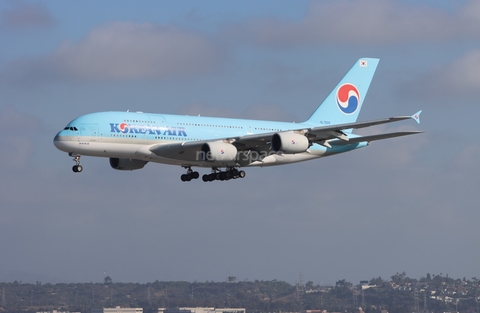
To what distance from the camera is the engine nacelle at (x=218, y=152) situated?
60584 millimetres

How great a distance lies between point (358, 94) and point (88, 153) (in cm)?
2832

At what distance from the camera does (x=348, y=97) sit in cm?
7625

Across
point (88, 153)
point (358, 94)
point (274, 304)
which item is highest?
point (358, 94)

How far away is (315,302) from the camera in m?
113

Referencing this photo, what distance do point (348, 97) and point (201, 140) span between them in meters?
18.7

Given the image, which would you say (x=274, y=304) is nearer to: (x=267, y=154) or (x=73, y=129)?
(x=267, y=154)

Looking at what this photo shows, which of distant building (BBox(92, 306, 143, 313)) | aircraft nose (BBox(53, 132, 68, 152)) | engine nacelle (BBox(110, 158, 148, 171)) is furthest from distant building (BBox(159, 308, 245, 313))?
aircraft nose (BBox(53, 132, 68, 152))

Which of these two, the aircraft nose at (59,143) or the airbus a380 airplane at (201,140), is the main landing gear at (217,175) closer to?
the airbus a380 airplane at (201,140)

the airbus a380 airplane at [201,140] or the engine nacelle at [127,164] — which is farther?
the engine nacelle at [127,164]

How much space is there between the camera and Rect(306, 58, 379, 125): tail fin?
7425 centimetres

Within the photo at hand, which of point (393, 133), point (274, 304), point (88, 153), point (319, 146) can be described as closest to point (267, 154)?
point (319, 146)

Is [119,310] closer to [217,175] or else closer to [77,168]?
[217,175]

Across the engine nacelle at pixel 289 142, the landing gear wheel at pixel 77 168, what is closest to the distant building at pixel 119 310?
the landing gear wheel at pixel 77 168

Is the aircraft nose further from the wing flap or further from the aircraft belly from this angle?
the wing flap
